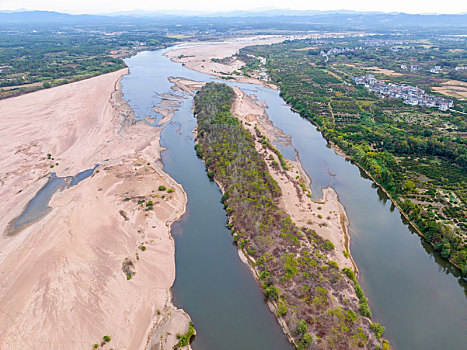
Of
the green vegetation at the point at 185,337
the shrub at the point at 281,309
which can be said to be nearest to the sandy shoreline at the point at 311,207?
the shrub at the point at 281,309

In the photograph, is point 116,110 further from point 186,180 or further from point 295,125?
point 295,125

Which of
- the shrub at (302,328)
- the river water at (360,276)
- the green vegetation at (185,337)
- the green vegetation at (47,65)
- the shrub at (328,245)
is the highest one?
the green vegetation at (47,65)

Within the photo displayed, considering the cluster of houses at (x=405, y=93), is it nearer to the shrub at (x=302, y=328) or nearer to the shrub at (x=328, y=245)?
the shrub at (x=328, y=245)

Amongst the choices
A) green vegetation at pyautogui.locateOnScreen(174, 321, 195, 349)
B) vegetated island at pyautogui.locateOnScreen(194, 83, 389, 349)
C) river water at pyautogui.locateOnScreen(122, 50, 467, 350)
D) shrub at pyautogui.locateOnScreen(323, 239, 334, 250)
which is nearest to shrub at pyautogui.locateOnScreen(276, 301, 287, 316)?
vegetated island at pyautogui.locateOnScreen(194, 83, 389, 349)

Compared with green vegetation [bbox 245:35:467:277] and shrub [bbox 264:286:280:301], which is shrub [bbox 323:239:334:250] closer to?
shrub [bbox 264:286:280:301]

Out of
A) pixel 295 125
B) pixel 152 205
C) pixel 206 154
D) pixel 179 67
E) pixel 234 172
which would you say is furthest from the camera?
pixel 179 67

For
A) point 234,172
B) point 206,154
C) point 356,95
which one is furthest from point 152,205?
point 356,95
